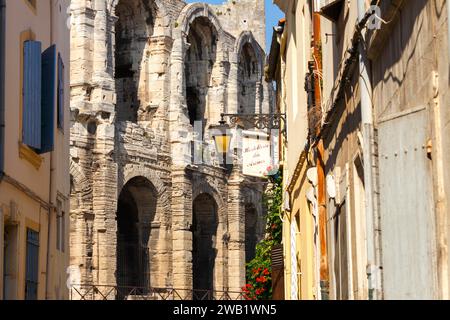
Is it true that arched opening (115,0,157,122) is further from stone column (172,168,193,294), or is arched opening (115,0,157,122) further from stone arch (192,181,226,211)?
stone arch (192,181,226,211)

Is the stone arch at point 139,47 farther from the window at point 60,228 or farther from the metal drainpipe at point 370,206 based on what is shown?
the metal drainpipe at point 370,206

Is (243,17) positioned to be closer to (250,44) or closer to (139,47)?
→ (250,44)

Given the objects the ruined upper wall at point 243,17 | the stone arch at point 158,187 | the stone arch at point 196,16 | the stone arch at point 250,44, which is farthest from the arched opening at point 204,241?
the ruined upper wall at point 243,17

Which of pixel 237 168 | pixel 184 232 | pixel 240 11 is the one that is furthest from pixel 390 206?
pixel 240 11

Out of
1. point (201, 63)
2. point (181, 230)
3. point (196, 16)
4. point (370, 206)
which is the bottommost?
point (370, 206)

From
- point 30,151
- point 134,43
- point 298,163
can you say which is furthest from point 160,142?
point 30,151

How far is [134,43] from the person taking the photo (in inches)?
1551

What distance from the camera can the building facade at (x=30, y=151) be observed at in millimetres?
12230

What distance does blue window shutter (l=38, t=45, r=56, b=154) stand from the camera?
45.2 ft

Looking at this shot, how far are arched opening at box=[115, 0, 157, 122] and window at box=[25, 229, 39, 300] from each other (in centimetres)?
2511

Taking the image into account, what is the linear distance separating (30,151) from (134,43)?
26.5 m

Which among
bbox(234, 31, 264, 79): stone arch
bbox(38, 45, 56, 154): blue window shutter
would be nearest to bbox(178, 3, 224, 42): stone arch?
bbox(234, 31, 264, 79): stone arch

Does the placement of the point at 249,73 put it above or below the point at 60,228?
above

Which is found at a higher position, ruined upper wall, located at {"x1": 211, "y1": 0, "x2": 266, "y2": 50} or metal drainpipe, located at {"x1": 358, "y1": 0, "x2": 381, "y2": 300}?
ruined upper wall, located at {"x1": 211, "y1": 0, "x2": 266, "y2": 50}
